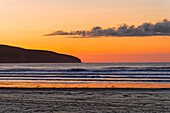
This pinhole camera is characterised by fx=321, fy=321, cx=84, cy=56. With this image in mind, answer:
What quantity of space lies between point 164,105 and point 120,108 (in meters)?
2.29

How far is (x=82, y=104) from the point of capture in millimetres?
15109

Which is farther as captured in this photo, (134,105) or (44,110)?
(134,105)

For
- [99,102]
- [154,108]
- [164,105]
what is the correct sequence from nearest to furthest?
[154,108] → [164,105] → [99,102]

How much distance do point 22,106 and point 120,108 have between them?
4.39 m

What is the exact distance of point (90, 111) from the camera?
512 inches

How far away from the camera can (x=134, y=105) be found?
48.1 ft

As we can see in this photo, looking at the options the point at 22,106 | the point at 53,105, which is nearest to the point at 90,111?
the point at 53,105

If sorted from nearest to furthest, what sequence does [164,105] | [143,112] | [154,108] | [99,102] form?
[143,112], [154,108], [164,105], [99,102]

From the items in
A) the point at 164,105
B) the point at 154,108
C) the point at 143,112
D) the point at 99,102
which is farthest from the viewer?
the point at 99,102

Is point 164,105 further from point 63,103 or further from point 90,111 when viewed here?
point 63,103

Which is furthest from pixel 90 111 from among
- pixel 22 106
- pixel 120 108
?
pixel 22 106

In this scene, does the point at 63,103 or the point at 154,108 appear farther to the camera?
the point at 63,103

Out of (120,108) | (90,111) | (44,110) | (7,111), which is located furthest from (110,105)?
(7,111)

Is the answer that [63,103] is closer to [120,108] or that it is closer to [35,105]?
[35,105]
